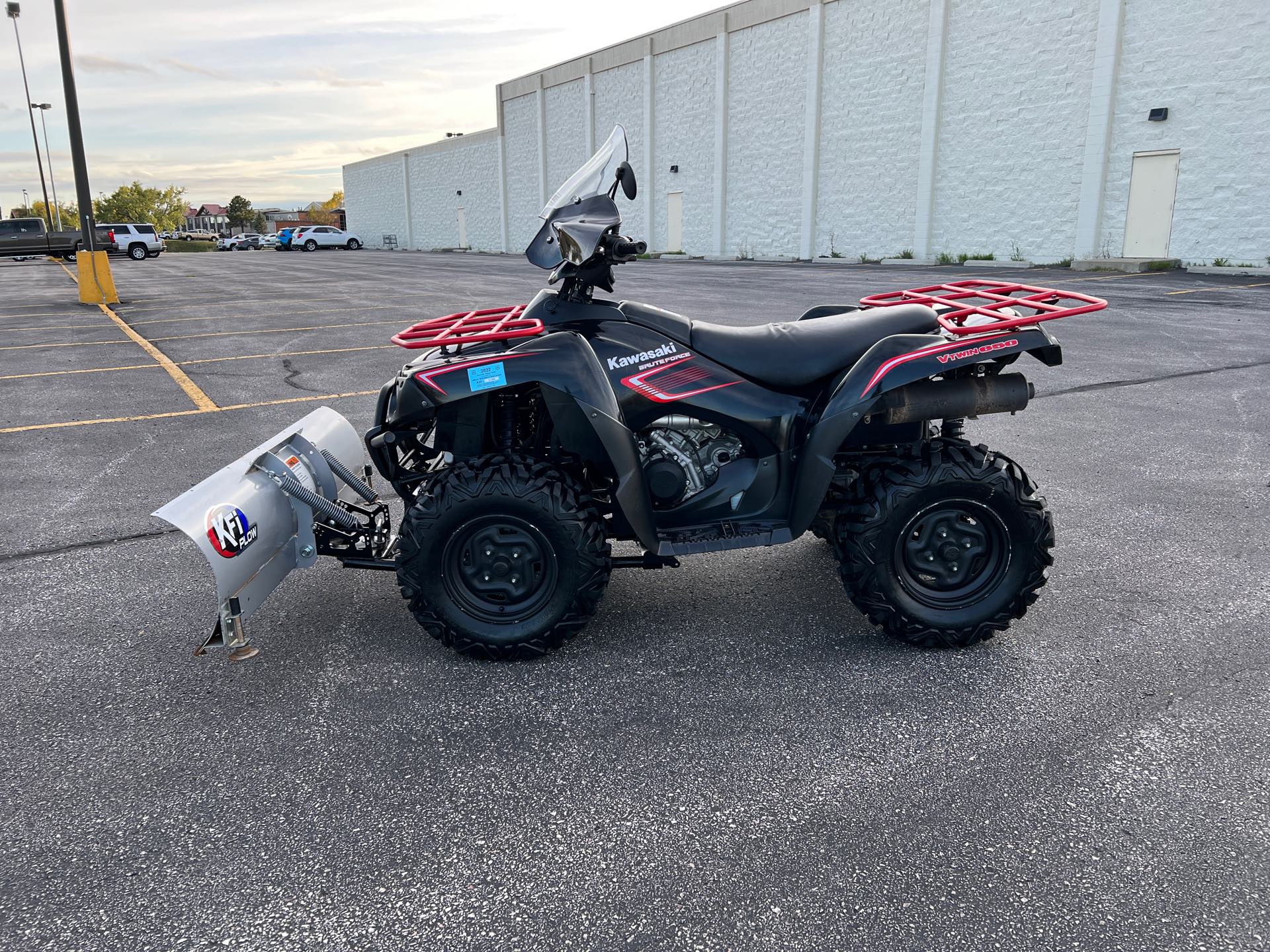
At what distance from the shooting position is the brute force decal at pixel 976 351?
3.33 metres

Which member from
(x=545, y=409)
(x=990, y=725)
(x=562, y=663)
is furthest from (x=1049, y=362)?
(x=562, y=663)

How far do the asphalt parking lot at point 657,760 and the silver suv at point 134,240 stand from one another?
139 feet

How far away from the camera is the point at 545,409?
3.60 meters

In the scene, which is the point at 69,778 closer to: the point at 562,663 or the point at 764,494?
the point at 562,663

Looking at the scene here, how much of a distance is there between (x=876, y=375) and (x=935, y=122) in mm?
25993

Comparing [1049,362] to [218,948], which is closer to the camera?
[218,948]

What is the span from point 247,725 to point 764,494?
6.45 feet

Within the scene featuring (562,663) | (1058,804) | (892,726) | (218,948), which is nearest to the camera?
(218,948)

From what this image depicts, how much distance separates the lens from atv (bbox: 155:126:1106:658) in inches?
130

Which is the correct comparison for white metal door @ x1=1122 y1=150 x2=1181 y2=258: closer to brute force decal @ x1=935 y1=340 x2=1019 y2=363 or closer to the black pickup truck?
brute force decal @ x1=935 y1=340 x2=1019 y2=363

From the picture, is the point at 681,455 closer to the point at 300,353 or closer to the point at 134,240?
the point at 300,353

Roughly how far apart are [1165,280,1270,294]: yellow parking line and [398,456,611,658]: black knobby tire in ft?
53.3

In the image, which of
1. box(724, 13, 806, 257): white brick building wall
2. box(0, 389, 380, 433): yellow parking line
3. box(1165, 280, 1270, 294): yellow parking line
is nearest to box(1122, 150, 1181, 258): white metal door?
box(1165, 280, 1270, 294): yellow parking line

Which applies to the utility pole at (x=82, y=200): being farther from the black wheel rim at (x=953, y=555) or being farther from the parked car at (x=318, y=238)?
the parked car at (x=318, y=238)
